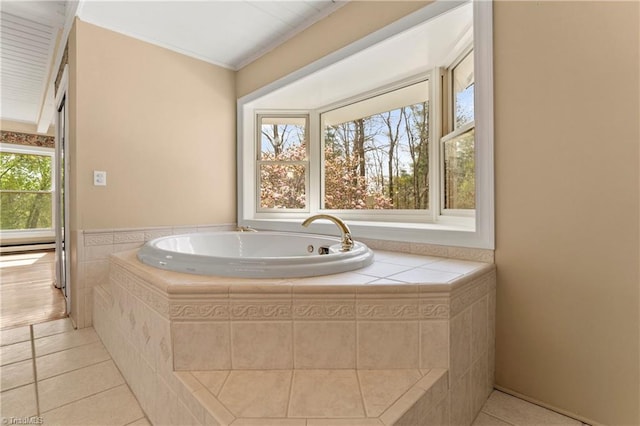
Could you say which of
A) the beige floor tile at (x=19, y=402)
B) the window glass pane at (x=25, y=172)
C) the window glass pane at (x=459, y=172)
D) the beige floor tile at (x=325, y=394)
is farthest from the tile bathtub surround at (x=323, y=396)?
the window glass pane at (x=25, y=172)

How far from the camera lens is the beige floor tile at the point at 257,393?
2.94 ft

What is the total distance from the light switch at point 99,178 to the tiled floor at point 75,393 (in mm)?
1061

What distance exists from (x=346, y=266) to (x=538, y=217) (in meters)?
0.84

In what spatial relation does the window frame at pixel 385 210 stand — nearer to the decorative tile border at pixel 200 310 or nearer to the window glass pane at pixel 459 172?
the window glass pane at pixel 459 172

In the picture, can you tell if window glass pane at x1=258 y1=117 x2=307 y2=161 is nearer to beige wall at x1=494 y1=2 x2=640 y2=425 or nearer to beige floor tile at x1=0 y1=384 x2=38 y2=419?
beige wall at x1=494 y1=2 x2=640 y2=425

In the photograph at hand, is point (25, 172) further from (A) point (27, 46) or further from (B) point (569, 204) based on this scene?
Answer: (B) point (569, 204)

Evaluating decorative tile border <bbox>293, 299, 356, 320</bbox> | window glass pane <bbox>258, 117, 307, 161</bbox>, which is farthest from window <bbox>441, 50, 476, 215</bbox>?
window glass pane <bbox>258, 117, 307, 161</bbox>

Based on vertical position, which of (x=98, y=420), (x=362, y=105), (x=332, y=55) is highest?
(x=332, y=55)

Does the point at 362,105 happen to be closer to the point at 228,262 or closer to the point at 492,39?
the point at 492,39

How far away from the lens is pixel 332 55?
2.22m

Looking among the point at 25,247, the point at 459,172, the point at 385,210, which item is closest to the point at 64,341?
the point at 385,210

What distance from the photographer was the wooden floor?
96.5 inches

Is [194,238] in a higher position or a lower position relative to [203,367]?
higher

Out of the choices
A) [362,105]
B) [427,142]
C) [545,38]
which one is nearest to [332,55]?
[362,105]
